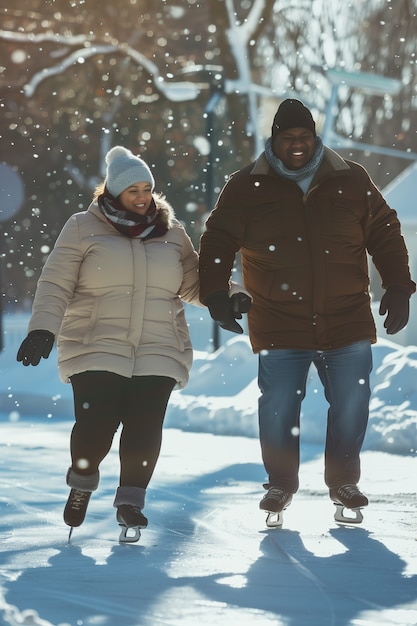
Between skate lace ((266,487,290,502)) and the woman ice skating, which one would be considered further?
skate lace ((266,487,290,502))

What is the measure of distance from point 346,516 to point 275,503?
37 cm

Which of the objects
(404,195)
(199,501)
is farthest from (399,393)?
(404,195)

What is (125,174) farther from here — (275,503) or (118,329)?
(275,503)

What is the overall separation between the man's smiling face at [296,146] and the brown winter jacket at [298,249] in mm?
87

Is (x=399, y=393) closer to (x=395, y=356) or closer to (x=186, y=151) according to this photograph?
(x=395, y=356)

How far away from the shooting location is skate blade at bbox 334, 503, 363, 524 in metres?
5.44

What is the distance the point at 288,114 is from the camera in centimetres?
526

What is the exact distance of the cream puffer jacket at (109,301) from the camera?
4930 millimetres

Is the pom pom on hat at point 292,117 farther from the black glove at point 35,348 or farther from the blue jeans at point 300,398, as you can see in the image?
the black glove at point 35,348

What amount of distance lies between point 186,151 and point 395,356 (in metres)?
15.4

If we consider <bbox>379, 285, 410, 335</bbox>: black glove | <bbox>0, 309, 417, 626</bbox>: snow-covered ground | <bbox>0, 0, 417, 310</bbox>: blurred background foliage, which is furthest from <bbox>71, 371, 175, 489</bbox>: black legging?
<bbox>0, 0, 417, 310</bbox>: blurred background foliage

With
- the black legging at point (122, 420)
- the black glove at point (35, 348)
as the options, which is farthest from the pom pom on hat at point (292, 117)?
the black glove at point (35, 348)

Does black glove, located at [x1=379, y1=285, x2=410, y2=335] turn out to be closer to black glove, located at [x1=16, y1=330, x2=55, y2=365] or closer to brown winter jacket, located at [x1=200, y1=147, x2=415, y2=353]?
brown winter jacket, located at [x1=200, y1=147, x2=415, y2=353]

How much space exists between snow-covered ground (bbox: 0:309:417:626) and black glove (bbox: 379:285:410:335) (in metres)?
0.87
